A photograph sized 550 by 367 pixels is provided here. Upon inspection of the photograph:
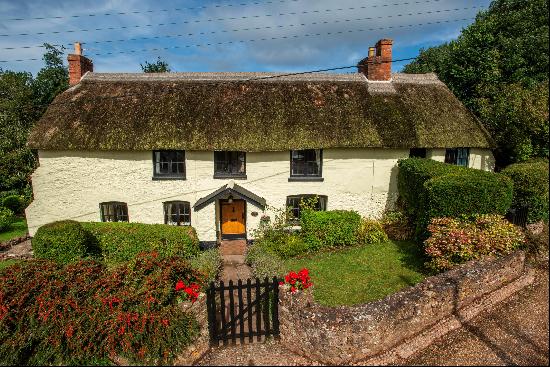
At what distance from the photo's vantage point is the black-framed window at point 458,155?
54.2 feet

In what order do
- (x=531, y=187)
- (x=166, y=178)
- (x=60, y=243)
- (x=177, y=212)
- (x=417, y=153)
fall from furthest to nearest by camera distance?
(x=417, y=153) → (x=177, y=212) → (x=166, y=178) → (x=60, y=243) → (x=531, y=187)

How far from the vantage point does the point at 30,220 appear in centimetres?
1622

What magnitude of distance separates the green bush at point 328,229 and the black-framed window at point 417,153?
15.1ft

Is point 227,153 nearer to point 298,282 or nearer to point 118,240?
point 118,240

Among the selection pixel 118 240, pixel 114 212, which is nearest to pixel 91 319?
pixel 118 240

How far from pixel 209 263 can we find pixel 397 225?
8.60 metres

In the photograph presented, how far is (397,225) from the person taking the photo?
15.3 m

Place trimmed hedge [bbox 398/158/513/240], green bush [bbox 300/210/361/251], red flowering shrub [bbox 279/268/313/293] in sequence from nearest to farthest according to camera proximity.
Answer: red flowering shrub [bbox 279/268/313/293] < trimmed hedge [bbox 398/158/513/240] < green bush [bbox 300/210/361/251]

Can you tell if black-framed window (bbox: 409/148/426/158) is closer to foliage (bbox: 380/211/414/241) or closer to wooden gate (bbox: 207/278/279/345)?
foliage (bbox: 380/211/414/241)

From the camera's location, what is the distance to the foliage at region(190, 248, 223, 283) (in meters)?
11.5

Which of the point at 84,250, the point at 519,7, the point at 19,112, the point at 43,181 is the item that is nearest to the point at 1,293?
the point at 84,250

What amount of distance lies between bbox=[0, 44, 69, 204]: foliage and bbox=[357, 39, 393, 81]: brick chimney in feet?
74.7

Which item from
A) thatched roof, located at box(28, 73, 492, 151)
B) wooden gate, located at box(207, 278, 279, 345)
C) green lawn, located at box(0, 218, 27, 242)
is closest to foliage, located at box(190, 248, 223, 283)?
wooden gate, located at box(207, 278, 279, 345)

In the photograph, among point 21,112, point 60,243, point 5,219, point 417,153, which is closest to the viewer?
point 60,243
